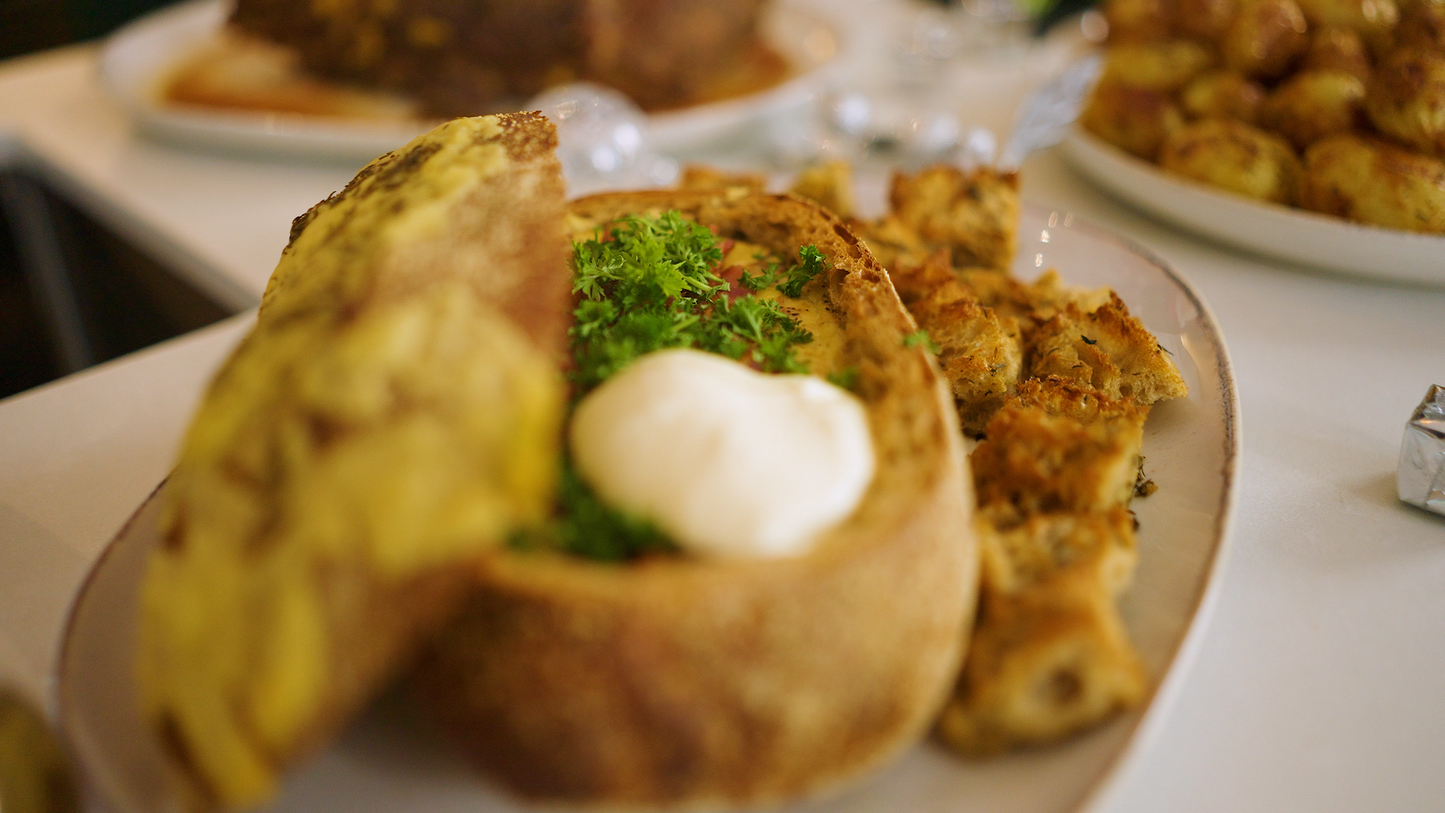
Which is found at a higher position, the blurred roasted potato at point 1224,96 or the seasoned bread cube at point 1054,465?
the blurred roasted potato at point 1224,96

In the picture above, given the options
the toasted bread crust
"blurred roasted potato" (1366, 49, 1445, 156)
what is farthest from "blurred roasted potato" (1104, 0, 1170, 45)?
the toasted bread crust

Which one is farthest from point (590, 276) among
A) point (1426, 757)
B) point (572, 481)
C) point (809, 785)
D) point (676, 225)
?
point (1426, 757)

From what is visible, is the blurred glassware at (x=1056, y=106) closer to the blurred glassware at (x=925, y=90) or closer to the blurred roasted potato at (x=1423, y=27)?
the blurred glassware at (x=925, y=90)

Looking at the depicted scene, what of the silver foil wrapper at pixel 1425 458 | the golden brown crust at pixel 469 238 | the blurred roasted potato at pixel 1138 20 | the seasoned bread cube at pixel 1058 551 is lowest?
the silver foil wrapper at pixel 1425 458

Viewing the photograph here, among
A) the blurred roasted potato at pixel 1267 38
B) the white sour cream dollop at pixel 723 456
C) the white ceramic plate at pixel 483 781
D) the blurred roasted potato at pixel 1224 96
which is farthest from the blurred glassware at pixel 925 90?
the white sour cream dollop at pixel 723 456

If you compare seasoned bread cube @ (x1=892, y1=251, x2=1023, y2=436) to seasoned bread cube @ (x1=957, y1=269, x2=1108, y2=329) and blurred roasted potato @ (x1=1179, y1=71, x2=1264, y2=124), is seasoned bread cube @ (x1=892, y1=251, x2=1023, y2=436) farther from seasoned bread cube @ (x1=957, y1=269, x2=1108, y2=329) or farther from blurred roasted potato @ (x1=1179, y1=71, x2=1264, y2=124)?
blurred roasted potato @ (x1=1179, y1=71, x2=1264, y2=124)

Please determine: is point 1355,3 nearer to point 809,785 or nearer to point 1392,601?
point 1392,601
